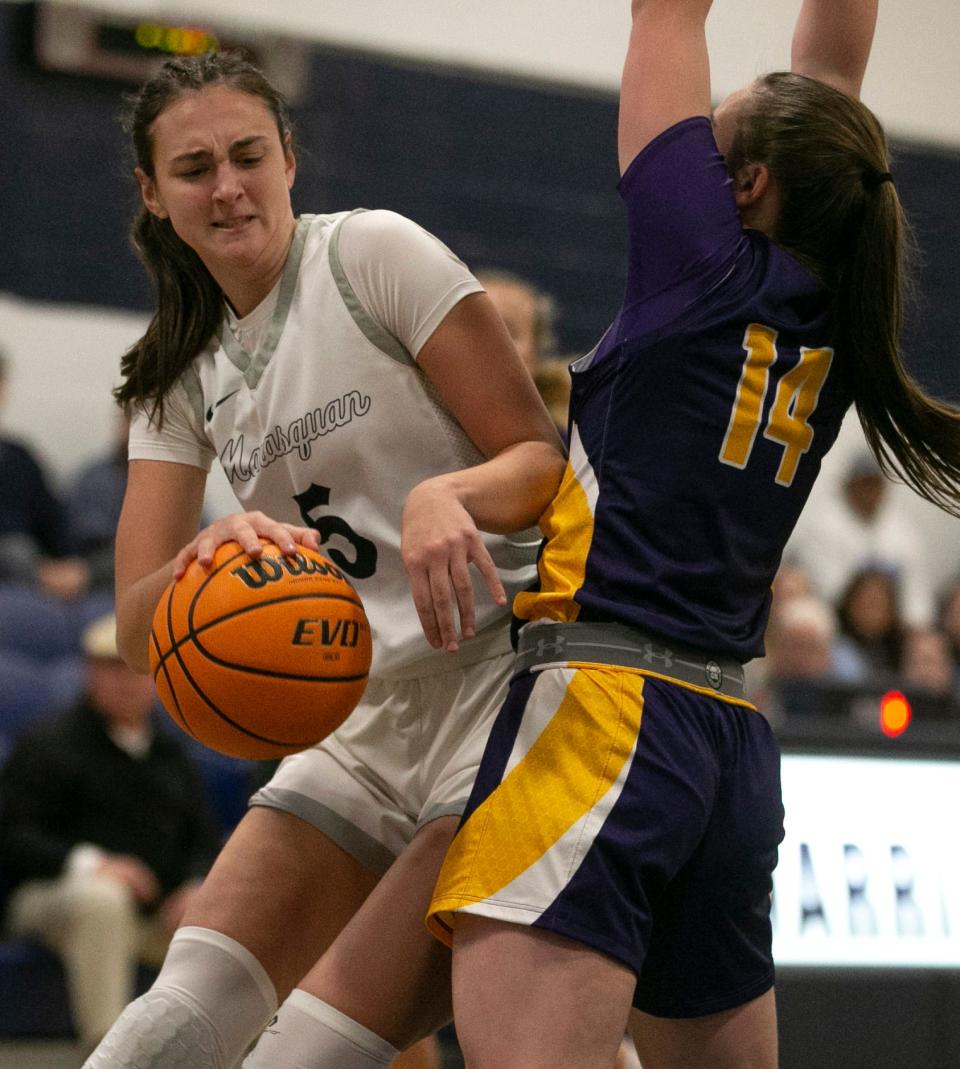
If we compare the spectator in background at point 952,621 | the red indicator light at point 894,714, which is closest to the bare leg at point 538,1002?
the red indicator light at point 894,714

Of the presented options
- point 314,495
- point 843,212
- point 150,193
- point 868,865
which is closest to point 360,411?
point 314,495

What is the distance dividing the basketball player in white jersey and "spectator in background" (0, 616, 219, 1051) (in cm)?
285

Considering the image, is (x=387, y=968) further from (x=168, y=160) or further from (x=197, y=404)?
(x=168, y=160)

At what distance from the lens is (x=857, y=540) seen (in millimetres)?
9062

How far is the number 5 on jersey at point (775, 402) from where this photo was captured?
2.09 meters

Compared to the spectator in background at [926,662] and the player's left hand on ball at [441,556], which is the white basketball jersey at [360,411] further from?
the spectator in background at [926,662]

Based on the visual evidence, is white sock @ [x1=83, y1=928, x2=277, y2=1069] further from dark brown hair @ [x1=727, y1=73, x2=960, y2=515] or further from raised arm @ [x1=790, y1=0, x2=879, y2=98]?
raised arm @ [x1=790, y1=0, x2=879, y2=98]

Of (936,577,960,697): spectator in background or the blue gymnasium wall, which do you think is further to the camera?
(936,577,960,697): spectator in background

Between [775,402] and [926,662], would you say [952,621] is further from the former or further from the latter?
[775,402]

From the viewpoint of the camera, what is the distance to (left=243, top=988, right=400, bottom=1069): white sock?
219 cm

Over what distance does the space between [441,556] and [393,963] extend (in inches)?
24.1

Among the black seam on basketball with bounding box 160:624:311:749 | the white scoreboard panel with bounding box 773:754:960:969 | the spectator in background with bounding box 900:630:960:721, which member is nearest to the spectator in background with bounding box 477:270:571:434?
the white scoreboard panel with bounding box 773:754:960:969

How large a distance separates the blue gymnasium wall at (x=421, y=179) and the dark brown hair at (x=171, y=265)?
5.58m

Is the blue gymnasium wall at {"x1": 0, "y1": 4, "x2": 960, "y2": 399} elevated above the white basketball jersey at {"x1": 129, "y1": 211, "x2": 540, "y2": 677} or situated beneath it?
situated beneath
